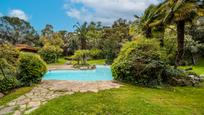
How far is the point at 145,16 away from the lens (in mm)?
18234

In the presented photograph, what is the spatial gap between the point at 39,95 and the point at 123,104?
338cm

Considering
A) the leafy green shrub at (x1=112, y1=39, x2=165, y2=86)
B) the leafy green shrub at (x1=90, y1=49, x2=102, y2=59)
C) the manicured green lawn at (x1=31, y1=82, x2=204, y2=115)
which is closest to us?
the manicured green lawn at (x1=31, y1=82, x2=204, y2=115)

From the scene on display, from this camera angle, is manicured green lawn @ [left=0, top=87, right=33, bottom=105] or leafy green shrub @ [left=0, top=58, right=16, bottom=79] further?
leafy green shrub @ [left=0, top=58, right=16, bottom=79]

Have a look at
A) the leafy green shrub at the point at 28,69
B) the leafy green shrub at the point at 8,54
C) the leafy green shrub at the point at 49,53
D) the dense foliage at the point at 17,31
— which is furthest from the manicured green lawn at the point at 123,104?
the dense foliage at the point at 17,31

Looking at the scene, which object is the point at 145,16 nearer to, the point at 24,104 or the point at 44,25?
the point at 24,104

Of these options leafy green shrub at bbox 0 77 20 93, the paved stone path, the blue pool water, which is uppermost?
leafy green shrub at bbox 0 77 20 93

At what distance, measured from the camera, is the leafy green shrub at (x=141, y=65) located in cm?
1082

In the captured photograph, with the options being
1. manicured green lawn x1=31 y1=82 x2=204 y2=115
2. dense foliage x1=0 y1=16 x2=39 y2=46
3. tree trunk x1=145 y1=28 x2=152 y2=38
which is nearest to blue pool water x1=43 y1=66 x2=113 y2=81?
tree trunk x1=145 y1=28 x2=152 y2=38

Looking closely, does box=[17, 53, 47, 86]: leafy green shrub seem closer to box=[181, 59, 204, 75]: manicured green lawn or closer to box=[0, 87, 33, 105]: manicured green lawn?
box=[0, 87, 33, 105]: manicured green lawn

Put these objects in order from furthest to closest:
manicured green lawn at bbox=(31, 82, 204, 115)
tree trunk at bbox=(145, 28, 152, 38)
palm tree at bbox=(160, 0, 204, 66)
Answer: tree trunk at bbox=(145, 28, 152, 38), palm tree at bbox=(160, 0, 204, 66), manicured green lawn at bbox=(31, 82, 204, 115)

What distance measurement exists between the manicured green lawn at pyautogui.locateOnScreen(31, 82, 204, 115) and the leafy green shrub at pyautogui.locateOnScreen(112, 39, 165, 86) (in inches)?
74.0

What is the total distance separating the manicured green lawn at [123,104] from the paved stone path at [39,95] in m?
0.47

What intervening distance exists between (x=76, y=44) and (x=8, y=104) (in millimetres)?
38356

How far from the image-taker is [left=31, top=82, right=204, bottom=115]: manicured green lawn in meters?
6.67
